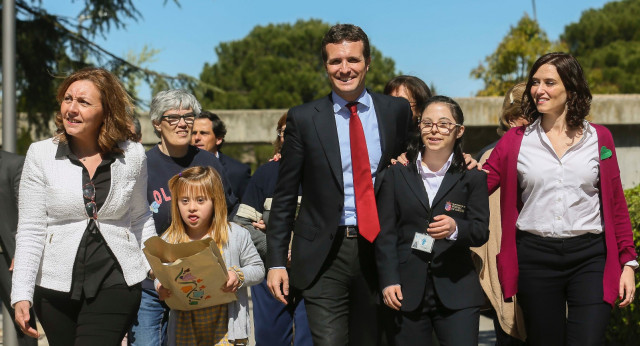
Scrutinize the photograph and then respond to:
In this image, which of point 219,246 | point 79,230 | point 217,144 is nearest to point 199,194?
point 219,246

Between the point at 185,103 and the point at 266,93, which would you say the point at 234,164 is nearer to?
the point at 185,103

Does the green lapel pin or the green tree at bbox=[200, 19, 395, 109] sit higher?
the green tree at bbox=[200, 19, 395, 109]

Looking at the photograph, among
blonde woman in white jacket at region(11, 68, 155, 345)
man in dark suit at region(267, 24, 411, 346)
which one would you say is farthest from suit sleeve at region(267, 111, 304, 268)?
blonde woman in white jacket at region(11, 68, 155, 345)

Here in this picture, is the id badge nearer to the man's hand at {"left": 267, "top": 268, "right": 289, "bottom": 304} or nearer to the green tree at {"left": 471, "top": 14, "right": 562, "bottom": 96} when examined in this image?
the man's hand at {"left": 267, "top": 268, "right": 289, "bottom": 304}

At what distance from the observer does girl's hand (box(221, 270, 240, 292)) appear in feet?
16.3

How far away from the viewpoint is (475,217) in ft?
15.5

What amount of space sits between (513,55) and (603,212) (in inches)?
735

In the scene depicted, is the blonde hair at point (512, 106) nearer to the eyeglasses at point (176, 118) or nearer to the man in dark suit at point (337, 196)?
the man in dark suit at point (337, 196)

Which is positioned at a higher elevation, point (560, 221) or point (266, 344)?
point (560, 221)

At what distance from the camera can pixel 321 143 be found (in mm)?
4711

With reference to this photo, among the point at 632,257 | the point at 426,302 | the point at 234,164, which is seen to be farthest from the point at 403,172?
the point at 234,164

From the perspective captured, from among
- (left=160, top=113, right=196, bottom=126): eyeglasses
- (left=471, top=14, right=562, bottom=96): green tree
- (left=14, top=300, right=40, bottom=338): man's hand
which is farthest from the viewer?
(left=471, top=14, right=562, bottom=96): green tree

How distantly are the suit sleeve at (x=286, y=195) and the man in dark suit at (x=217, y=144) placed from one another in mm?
2095

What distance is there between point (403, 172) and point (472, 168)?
0.37 m
